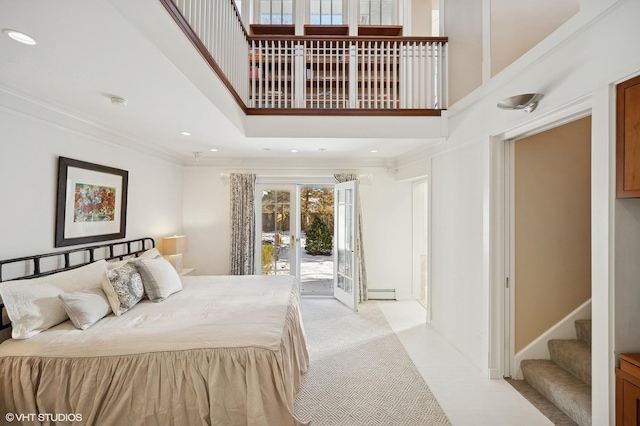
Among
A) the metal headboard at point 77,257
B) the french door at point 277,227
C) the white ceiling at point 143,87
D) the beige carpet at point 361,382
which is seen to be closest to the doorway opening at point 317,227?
the french door at point 277,227

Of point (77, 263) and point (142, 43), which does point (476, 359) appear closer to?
point (142, 43)

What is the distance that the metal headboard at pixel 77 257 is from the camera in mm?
2125

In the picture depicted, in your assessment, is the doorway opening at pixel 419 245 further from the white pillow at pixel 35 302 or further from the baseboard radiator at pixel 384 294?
the white pillow at pixel 35 302

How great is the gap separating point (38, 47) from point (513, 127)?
3084 mm

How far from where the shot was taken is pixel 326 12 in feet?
16.0

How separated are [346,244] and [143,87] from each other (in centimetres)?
345

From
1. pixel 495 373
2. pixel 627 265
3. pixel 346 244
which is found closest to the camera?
pixel 627 265

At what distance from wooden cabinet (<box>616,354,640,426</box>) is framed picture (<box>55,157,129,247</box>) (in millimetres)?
3896

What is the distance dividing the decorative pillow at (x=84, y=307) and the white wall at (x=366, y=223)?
8.54ft

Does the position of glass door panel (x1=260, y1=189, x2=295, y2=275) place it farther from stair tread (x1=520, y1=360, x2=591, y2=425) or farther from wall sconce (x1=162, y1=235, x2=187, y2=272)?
stair tread (x1=520, y1=360, x2=591, y2=425)

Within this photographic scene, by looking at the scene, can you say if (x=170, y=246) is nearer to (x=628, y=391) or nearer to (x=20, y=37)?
(x=20, y=37)

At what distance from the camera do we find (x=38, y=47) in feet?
4.79

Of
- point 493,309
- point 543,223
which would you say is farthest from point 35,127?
point 543,223

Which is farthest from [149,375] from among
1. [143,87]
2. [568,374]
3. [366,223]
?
[366,223]
